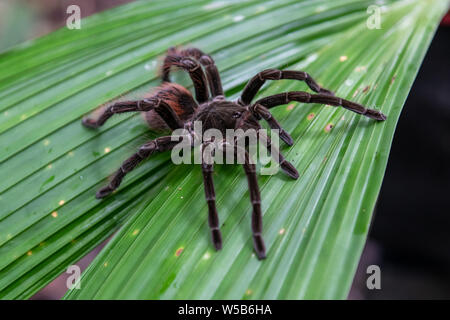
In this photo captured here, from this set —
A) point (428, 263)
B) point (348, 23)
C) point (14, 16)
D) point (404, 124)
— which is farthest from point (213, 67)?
point (14, 16)

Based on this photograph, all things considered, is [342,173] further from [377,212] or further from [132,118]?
[377,212]

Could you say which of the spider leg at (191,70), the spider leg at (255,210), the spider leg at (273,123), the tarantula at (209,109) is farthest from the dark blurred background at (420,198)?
the spider leg at (255,210)

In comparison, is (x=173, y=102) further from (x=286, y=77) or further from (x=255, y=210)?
(x=255, y=210)

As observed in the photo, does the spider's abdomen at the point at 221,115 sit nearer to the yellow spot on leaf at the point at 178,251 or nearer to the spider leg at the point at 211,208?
the spider leg at the point at 211,208

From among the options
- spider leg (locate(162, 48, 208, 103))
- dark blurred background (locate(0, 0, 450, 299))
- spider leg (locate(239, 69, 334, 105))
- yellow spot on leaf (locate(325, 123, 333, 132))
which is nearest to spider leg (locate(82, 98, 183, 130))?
spider leg (locate(162, 48, 208, 103))

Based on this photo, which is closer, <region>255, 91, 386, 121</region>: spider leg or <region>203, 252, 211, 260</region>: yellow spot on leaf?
<region>203, 252, 211, 260</region>: yellow spot on leaf

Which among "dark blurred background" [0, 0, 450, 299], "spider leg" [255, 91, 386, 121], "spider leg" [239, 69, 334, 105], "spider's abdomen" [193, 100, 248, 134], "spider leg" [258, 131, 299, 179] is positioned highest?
"spider leg" [239, 69, 334, 105]

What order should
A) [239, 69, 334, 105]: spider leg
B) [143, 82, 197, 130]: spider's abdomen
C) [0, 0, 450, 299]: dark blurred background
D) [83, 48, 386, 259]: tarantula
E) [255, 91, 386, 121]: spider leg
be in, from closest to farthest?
[83, 48, 386, 259]: tarantula, [255, 91, 386, 121]: spider leg, [239, 69, 334, 105]: spider leg, [143, 82, 197, 130]: spider's abdomen, [0, 0, 450, 299]: dark blurred background

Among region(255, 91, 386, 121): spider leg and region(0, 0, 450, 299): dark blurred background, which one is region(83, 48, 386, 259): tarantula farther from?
region(0, 0, 450, 299): dark blurred background
